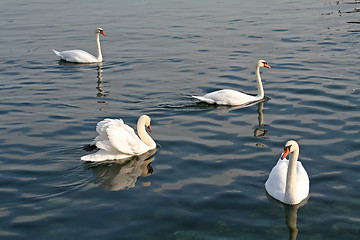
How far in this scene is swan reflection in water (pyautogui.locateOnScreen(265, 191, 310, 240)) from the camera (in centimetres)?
930

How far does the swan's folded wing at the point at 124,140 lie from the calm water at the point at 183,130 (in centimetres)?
34

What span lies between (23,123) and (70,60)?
8.26 meters

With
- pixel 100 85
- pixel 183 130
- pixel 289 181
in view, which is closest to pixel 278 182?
pixel 289 181

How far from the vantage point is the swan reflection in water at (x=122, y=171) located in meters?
11.3

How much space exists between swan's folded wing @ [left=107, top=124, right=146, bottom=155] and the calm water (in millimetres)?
339

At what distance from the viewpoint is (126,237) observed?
9164 mm

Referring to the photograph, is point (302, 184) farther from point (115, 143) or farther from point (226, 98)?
point (226, 98)

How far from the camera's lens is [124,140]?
12250mm

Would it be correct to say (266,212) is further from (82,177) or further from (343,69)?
(343,69)

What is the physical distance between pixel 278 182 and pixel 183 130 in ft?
14.6

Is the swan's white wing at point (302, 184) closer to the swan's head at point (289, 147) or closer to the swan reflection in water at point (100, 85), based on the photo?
the swan's head at point (289, 147)

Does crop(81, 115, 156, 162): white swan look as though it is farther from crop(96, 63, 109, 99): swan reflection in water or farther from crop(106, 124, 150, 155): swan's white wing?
crop(96, 63, 109, 99): swan reflection in water

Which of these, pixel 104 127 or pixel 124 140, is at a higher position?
pixel 104 127

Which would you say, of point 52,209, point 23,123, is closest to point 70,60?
point 23,123
